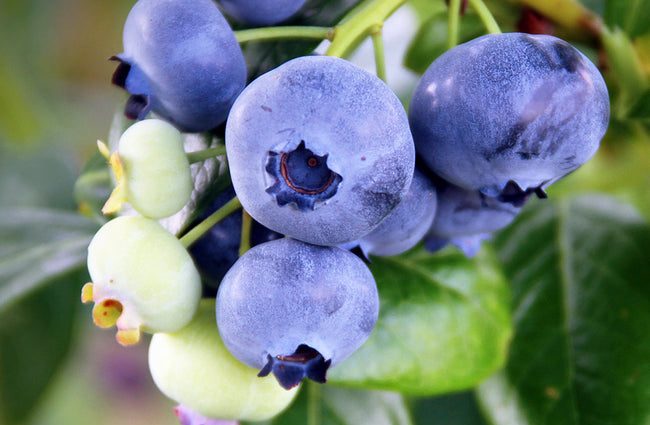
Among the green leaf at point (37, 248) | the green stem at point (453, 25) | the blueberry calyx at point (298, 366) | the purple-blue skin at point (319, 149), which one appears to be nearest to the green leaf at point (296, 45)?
the green stem at point (453, 25)

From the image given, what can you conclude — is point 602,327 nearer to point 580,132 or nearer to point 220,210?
point 580,132

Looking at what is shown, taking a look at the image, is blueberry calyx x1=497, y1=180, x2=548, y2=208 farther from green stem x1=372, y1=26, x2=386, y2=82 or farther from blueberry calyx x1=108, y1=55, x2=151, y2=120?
blueberry calyx x1=108, y1=55, x2=151, y2=120

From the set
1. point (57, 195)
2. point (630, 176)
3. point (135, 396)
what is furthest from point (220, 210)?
point (135, 396)

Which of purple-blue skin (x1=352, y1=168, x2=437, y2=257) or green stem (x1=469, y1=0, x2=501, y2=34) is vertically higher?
green stem (x1=469, y1=0, x2=501, y2=34)

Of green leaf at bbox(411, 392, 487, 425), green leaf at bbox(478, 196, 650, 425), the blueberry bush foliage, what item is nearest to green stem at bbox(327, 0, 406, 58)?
the blueberry bush foliage

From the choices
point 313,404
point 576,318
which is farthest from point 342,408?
point 576,318

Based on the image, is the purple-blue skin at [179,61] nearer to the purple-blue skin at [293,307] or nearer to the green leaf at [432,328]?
the purple-blue skin at [293,307]
